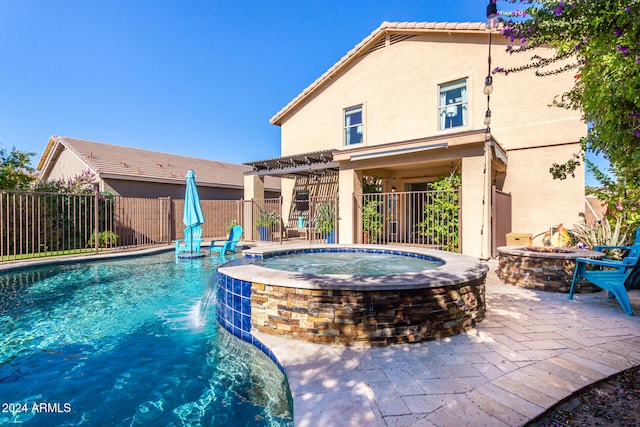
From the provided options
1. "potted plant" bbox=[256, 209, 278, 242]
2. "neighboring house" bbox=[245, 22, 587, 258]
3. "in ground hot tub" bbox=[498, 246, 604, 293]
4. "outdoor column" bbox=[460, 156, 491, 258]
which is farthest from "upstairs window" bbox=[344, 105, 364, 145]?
"in ground hot tub" bbox=[498, 246, 604, 293]

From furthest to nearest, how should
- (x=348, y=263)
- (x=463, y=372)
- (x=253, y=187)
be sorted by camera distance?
(x=253, y=187) → (x=348, y=263) → (x=463, y=372)

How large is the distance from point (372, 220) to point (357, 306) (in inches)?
348

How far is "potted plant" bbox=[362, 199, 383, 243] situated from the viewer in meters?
11.9

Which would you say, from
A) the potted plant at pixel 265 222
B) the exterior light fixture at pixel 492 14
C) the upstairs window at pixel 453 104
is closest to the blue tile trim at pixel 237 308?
the exterior light fixture at pixel 492 14

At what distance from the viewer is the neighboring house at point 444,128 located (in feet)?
31.3

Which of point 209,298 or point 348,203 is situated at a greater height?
point 348,203

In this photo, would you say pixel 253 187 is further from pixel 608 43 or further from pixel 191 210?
pixel 608 43

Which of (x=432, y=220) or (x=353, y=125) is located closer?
(x=432, y=220)

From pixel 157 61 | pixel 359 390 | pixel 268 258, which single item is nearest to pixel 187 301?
pixel 268 258

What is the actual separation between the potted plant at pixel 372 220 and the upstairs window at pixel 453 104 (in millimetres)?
4586

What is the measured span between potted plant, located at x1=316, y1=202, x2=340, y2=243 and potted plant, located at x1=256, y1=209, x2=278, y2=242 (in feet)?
11.2

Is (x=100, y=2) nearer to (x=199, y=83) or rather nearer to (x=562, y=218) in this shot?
(x=199, y=83)

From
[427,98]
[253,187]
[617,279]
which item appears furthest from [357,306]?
[253,187]

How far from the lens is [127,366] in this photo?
365cm
